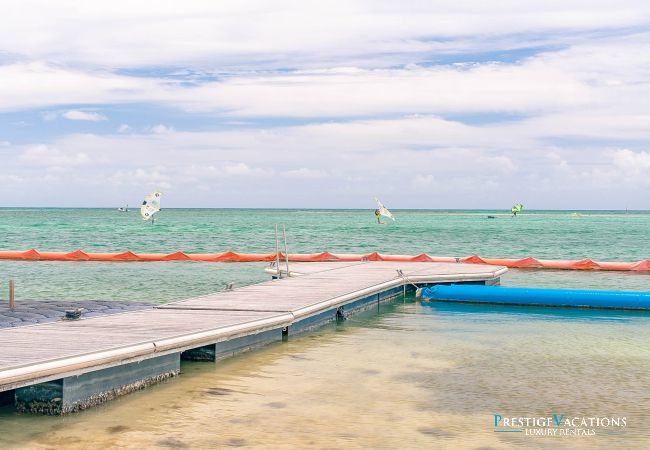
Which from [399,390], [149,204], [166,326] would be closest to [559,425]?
[399,390]

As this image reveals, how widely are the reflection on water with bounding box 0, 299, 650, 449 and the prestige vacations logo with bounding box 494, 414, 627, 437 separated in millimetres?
162

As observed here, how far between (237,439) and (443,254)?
1804 inches

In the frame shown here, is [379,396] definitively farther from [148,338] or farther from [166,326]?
[166,326]

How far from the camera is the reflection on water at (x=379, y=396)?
8352 millimetres

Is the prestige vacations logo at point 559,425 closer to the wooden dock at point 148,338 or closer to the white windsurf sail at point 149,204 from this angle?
the wooden dock at point 148,338

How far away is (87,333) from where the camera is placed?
36.5 feet

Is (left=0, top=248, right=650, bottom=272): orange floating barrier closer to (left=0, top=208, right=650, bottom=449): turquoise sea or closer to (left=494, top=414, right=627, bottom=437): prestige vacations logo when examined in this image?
(left=0, top=208, right=650, bottom=449): turquoise sea

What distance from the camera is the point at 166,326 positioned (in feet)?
39.8

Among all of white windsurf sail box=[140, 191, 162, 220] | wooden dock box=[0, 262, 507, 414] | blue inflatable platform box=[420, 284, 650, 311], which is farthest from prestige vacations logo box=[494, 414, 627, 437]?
white windsurf sail box=[140, 191, 162, 220]

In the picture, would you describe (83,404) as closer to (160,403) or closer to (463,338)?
(160,403)

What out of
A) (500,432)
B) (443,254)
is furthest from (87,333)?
(443,254)

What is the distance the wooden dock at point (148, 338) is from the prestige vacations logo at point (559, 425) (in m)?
4.87

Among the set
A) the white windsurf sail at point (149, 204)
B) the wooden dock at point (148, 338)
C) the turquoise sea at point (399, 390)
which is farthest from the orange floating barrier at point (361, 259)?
the white windsurf sail at point (149, 204)

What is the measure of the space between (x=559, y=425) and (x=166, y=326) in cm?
640
